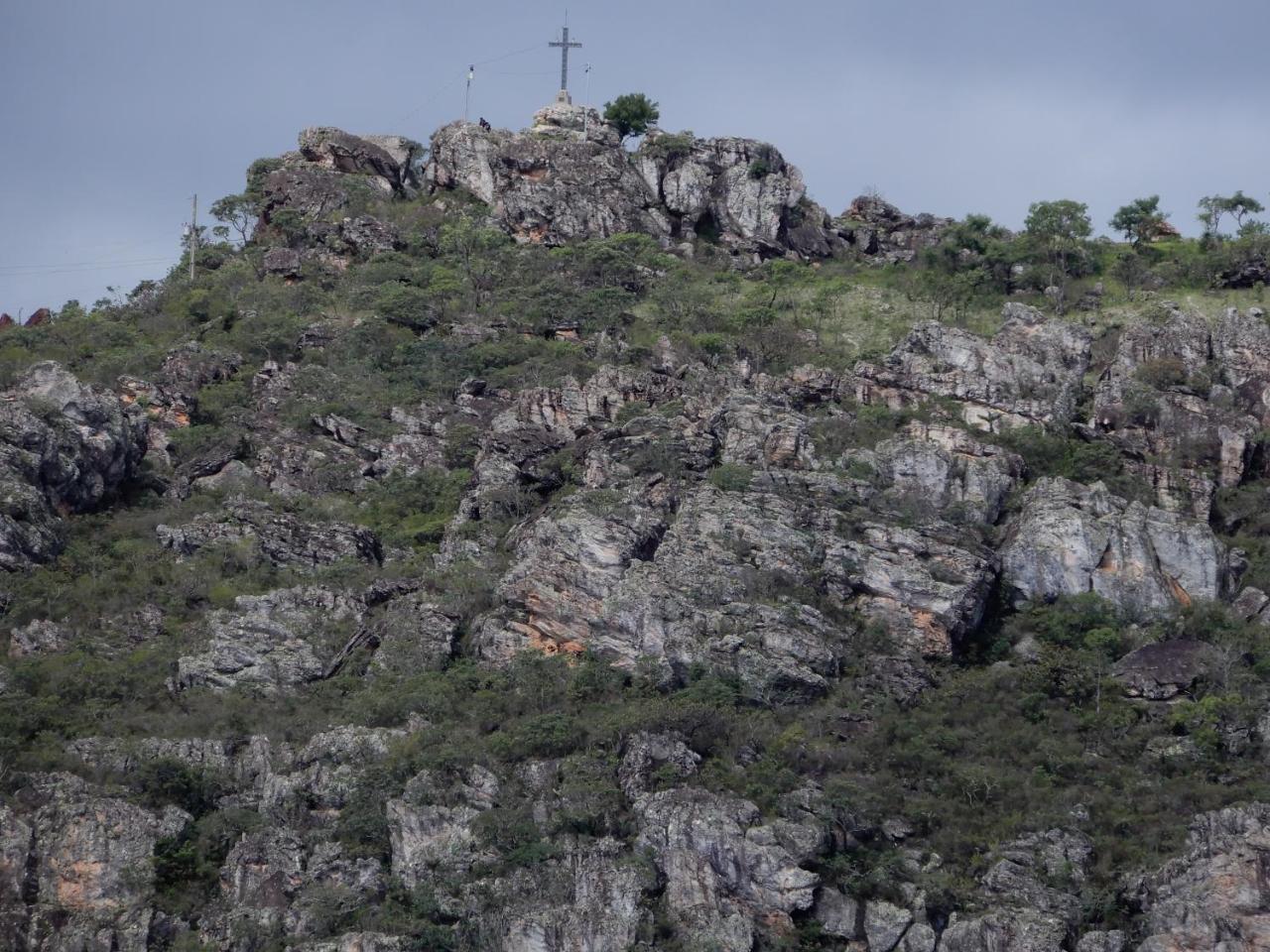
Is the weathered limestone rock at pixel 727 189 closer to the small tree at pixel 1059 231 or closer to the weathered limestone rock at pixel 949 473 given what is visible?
the small tree at pixel 1059 231

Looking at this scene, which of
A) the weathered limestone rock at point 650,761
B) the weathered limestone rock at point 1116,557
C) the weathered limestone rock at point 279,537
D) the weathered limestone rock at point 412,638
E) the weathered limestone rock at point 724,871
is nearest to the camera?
the weathered limestone rock at point 724,871

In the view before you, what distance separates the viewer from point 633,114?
101m

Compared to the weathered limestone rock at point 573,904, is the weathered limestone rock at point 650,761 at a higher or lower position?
higher

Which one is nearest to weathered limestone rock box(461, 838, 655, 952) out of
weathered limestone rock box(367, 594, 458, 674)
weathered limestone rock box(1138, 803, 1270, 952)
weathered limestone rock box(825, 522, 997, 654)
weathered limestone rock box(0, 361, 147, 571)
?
weathered limestone rock box(367, 594, 458, 674)

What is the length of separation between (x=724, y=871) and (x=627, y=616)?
10463mm

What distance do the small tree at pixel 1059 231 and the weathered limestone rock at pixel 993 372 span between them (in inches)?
464

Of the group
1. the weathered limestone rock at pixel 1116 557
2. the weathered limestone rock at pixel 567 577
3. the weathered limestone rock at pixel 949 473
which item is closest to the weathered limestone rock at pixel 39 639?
the weathered limestone rock at pixel 567 577

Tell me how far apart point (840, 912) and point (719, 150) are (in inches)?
1964

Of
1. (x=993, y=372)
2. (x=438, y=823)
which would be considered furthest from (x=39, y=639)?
(x=993, y=372)

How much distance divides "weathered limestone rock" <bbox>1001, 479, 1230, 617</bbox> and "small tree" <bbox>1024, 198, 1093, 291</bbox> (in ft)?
82.1

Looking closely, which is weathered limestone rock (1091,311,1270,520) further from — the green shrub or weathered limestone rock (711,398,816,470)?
the green shrub

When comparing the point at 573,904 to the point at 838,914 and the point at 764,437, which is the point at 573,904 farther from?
the point at 764,437

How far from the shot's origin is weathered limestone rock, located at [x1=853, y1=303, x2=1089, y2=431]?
237ft

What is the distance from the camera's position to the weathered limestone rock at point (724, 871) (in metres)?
50.2
